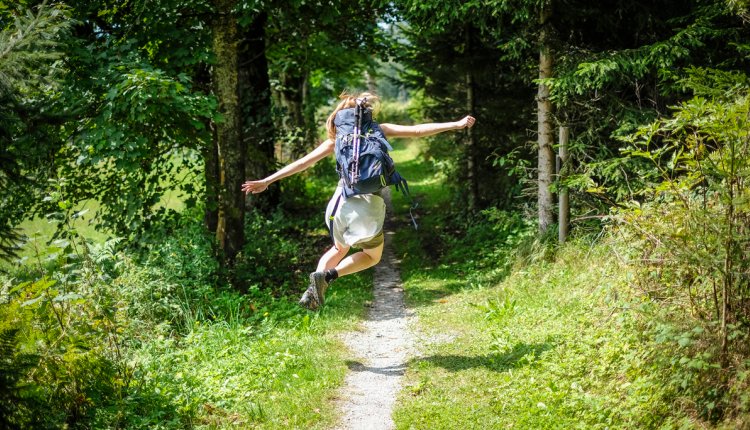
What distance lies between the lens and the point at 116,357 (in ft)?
17.6

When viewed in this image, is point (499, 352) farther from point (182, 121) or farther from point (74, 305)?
point (182, 121)

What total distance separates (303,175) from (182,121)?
11493mm

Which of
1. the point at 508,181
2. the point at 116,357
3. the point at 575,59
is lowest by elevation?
the point at 116,357

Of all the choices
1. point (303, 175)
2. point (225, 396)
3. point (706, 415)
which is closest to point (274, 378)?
point (225, 396)

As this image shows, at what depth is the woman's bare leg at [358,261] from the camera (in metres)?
6.17

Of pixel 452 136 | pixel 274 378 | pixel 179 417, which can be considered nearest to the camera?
pixel 179 417

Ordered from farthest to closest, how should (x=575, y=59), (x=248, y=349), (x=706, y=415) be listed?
(x=575, y=59), (x=248, y=349), (x=706, y=415)

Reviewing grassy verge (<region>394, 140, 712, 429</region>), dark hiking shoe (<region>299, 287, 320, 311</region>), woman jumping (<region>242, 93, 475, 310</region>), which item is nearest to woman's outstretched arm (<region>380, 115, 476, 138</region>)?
woman jumping (<region>242, 93, 475, 310</region>)

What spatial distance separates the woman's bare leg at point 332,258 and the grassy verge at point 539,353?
50.7 inches

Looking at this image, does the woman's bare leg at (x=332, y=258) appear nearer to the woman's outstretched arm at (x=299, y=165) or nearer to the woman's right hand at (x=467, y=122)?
the woman's outstretched arm at (x=299, y=165)

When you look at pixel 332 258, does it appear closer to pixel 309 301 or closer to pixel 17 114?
pixel 309 301

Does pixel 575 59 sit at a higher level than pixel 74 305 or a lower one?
higher

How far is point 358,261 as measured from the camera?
623 centimetres

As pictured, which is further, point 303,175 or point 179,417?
point 303,175
